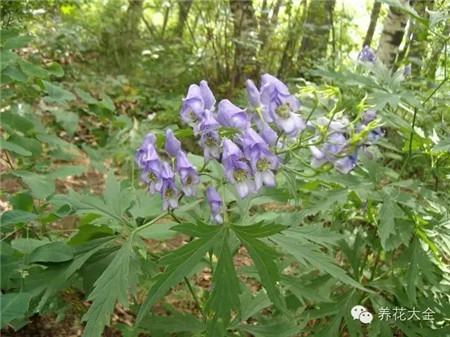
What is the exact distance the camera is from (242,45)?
6.27 meters

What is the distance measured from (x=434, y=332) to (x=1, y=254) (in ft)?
5.25

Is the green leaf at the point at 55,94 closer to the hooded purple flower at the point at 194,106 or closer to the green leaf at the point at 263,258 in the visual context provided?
the hooded purple flower at the point at 194,106

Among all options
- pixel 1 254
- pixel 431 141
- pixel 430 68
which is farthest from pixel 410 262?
pixel 430 68

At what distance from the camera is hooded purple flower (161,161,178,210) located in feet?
4.75

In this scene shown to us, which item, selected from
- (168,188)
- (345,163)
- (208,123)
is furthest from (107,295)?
(345,163)

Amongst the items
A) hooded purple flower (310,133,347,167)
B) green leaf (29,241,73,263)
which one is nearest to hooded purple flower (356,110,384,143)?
hooded purple flower (310,133,347,167)

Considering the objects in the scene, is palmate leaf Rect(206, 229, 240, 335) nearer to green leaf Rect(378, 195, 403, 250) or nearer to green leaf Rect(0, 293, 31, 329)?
green leaf Rect(0, 293, 31, 329)

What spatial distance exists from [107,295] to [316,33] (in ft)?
21.1

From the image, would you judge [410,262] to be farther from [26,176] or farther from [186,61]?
[186,61]

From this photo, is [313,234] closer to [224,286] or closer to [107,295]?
[224,286]

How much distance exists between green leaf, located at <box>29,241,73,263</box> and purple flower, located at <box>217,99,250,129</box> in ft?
2.03

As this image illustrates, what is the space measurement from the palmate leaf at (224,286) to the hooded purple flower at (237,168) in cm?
17

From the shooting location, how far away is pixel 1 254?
1609 mm

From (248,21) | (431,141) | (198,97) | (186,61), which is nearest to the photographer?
(198,97)
